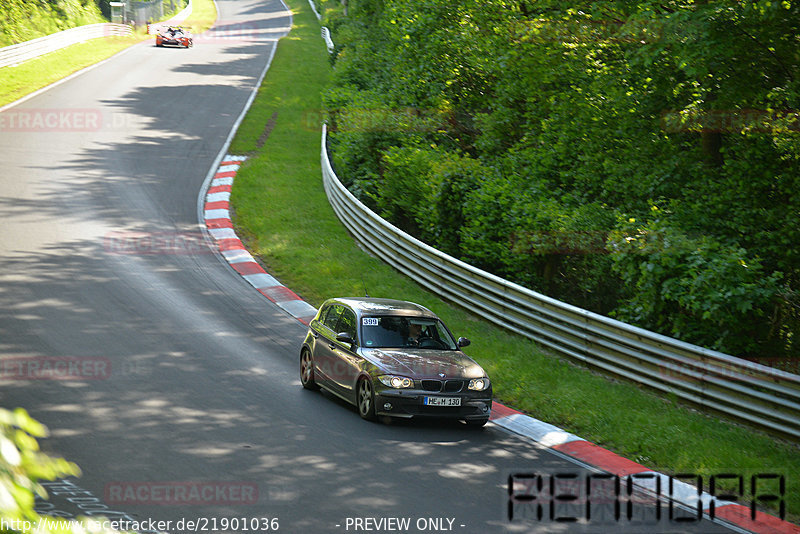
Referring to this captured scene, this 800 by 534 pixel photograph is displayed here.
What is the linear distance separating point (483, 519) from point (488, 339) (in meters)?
7.04

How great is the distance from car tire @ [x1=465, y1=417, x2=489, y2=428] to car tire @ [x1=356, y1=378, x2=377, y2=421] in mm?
1291

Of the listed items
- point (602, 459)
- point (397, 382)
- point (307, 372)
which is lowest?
point (602, 459)

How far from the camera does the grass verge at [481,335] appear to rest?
9.69 meters

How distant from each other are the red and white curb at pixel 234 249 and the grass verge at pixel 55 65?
11463 mm

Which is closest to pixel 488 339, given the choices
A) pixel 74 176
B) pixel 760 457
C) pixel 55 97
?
pixel 760 457

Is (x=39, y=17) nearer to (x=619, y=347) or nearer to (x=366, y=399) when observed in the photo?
(x=366, y=399)

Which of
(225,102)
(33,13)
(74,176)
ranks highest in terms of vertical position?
(33,13)

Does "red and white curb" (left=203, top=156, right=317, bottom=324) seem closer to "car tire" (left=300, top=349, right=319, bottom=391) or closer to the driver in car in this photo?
"car tire" (left=300, top=349, right=319, bottom=391)

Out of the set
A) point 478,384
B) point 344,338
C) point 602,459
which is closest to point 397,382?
point 478,384

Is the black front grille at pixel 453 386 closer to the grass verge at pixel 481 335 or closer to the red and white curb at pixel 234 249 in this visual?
the grass verge at pixel 481 335

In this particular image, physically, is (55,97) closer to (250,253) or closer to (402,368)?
(250,253)

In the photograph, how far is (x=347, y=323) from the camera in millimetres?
12008

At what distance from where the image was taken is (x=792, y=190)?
14.9m

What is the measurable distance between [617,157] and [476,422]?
32.6 feet
